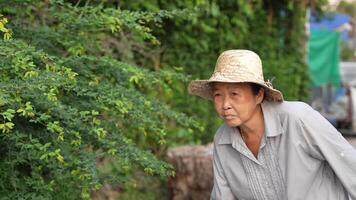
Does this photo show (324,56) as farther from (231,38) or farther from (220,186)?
(220,186)

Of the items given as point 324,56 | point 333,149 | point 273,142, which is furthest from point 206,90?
point 324,56

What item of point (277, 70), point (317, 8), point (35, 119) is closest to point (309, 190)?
point (35, 119)

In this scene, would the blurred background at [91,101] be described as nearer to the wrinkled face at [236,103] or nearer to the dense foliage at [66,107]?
the dense foliage at [66,107]

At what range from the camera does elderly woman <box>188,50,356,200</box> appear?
2928mm

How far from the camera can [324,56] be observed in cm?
1500

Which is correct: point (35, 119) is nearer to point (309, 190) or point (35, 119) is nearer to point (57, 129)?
point (57, 129)

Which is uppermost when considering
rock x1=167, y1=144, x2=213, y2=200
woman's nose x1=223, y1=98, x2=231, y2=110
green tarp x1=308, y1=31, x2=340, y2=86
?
woman's nose x1=223, y1=98, x2=231, y2=110

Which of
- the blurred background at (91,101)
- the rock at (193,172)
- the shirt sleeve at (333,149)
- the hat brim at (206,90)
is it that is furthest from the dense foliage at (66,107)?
the rock at (193,172)

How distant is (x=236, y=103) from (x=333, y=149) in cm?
44

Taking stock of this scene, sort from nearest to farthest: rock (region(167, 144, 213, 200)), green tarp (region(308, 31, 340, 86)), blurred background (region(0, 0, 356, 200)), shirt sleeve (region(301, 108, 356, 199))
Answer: shirt sleeve (region(301, 108, 356, 199)) < blurred background (region(0, 0, 356, 200)) < rock (region(167, 144, 213, 200)) < green tarp (region(308, 31, 340, 86))

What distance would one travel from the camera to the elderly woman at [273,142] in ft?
9.61

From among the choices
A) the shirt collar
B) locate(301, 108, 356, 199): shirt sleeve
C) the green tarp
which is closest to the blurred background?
the shirt collar

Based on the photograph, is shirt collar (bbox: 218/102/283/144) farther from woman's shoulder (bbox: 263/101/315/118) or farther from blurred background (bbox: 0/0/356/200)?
blurred background (bbox: 0/0/356/200)

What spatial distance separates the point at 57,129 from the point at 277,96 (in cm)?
93
